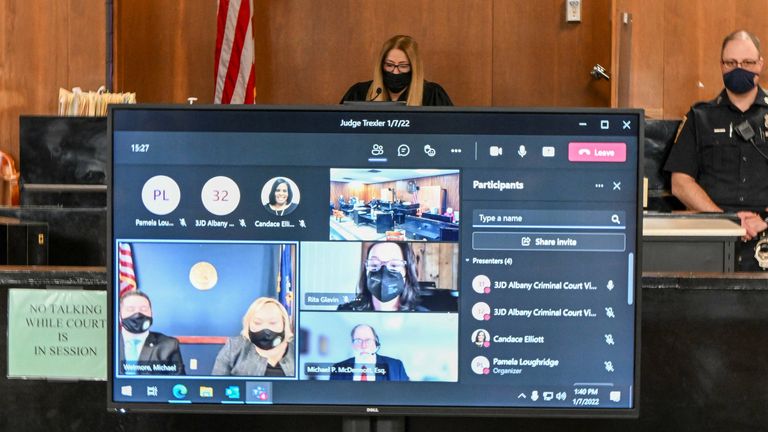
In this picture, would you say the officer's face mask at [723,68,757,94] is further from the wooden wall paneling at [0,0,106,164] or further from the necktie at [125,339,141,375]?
the necktie at [125,339,141,375]

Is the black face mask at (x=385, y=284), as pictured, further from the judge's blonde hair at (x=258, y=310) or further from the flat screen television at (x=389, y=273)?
the judge's blonde hair at (x=258, y=310)

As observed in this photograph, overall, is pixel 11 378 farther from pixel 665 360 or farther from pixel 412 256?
pixel 665 360

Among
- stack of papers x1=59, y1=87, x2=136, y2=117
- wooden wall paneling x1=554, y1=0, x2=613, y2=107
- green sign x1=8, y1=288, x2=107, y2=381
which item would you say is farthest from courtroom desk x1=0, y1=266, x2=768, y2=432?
wooden wall paneling x1=554, y1=0, x2=613, y2=107

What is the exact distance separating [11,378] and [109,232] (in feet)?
1.36

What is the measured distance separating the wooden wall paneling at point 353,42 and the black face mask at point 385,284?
4.29 meters

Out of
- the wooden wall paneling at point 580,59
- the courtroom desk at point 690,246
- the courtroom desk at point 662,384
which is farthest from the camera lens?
the wooden wall paneling at point 580,59

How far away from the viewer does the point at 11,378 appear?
1.55 m

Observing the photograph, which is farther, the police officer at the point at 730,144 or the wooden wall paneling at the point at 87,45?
the wooden wall paneling at the point at 87,45

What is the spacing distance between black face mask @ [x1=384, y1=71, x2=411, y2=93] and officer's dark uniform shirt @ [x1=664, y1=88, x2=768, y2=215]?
121 cm

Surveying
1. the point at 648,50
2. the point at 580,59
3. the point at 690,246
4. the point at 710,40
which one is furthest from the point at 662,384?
the point at 580,59

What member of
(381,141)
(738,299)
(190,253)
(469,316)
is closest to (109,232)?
(190,253)

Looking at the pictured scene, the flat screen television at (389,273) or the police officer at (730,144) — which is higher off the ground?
the police officer at (730,144)

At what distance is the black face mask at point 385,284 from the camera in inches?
50.9

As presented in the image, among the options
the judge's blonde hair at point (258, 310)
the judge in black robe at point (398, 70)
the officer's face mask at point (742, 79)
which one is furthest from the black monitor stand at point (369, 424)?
the officer's face mask at point (742, 79)
